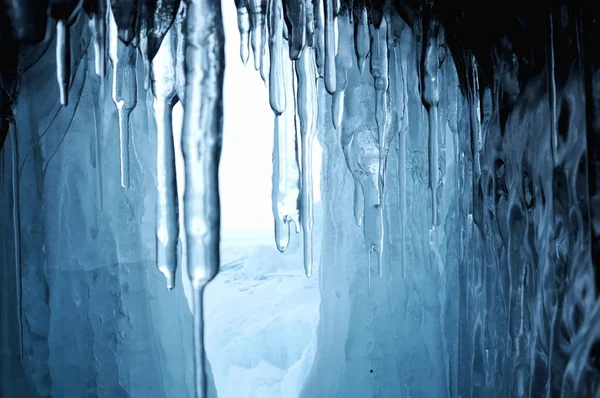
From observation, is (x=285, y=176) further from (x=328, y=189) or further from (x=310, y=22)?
(x=328, y=189)

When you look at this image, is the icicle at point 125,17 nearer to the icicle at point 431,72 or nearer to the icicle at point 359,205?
the icicle at point 431,72

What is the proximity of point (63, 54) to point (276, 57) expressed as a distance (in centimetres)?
80

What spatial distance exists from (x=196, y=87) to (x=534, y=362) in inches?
53.9

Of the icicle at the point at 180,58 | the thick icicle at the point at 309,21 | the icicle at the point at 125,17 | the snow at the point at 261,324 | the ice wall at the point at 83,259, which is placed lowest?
the snow at the point at 261,324

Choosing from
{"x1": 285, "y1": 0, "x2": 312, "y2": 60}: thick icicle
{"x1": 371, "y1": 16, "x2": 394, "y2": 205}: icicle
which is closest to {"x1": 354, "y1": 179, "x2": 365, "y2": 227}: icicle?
{"x1": 371, "y1": 16, "x2": 394, "y2": 205}: icicle

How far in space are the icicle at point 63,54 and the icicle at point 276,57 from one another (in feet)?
2.46

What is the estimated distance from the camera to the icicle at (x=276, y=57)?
188 cm

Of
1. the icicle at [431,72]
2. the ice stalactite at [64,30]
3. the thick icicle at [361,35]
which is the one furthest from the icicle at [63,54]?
the icicle at [431,72]

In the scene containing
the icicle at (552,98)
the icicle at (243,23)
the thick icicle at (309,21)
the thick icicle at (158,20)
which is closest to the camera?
the icicle at (552,98)

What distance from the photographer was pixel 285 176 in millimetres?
1950

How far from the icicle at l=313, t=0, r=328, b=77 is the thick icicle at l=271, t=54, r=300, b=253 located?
0.22 metres

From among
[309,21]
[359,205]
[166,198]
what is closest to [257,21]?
[309,21]

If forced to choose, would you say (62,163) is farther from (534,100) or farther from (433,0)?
(534,100)

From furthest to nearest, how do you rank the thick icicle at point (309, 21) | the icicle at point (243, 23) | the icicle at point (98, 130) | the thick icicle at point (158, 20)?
the icicle at point (98, 130) < the thick icicle at point (309, 21) < the icicle at point (243, 23) < the thick icicle at point (158, 20)
